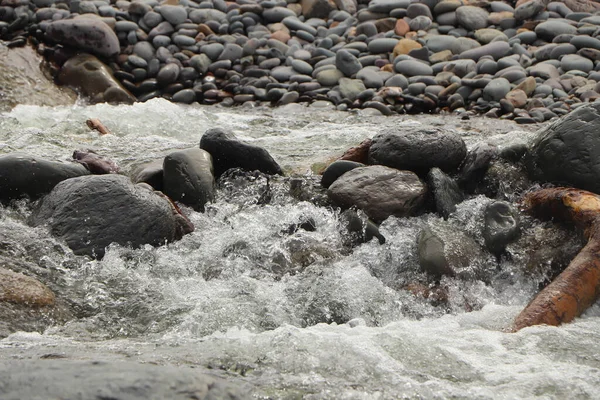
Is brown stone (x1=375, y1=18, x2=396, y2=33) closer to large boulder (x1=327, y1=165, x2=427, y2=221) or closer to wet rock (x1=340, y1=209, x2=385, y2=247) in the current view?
large boulder (x1=327, y1=165, x2=427, y2=221)

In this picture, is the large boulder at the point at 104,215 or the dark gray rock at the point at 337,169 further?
the dark gray rock at the point at 337,169

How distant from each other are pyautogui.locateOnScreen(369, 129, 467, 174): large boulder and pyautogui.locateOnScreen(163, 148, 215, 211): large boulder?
1.16 metres

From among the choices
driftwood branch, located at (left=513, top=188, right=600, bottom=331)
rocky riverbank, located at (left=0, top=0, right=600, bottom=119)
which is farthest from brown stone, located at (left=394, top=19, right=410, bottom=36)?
driftwood branch, located at (left=513, top=188, right=600, bottom=331)

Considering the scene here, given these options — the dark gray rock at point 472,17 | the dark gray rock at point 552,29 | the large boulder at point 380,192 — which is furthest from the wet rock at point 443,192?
the dark gray rock at point 472,17

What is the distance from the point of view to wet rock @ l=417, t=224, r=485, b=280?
4395 mm

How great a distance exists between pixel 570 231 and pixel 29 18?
8981 mm

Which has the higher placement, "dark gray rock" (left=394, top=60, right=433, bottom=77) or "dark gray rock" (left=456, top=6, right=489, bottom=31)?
"dark gray rock" (left=456, top=6, right=489, bottom=31)

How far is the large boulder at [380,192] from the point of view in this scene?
16.2 ft

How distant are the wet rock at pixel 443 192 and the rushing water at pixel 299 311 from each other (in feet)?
0.29

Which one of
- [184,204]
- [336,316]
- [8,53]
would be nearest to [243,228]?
[184,204]

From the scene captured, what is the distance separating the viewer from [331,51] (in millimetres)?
11422

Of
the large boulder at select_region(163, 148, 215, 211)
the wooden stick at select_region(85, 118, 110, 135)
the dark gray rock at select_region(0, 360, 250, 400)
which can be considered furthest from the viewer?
the wooden stick at select_region(85, 118, 110, 135)

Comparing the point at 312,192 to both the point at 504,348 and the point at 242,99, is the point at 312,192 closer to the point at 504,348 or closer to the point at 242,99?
the point at 504,348

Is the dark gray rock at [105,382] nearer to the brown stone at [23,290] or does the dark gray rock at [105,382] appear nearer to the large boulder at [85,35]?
the brown stone at [23,290]
